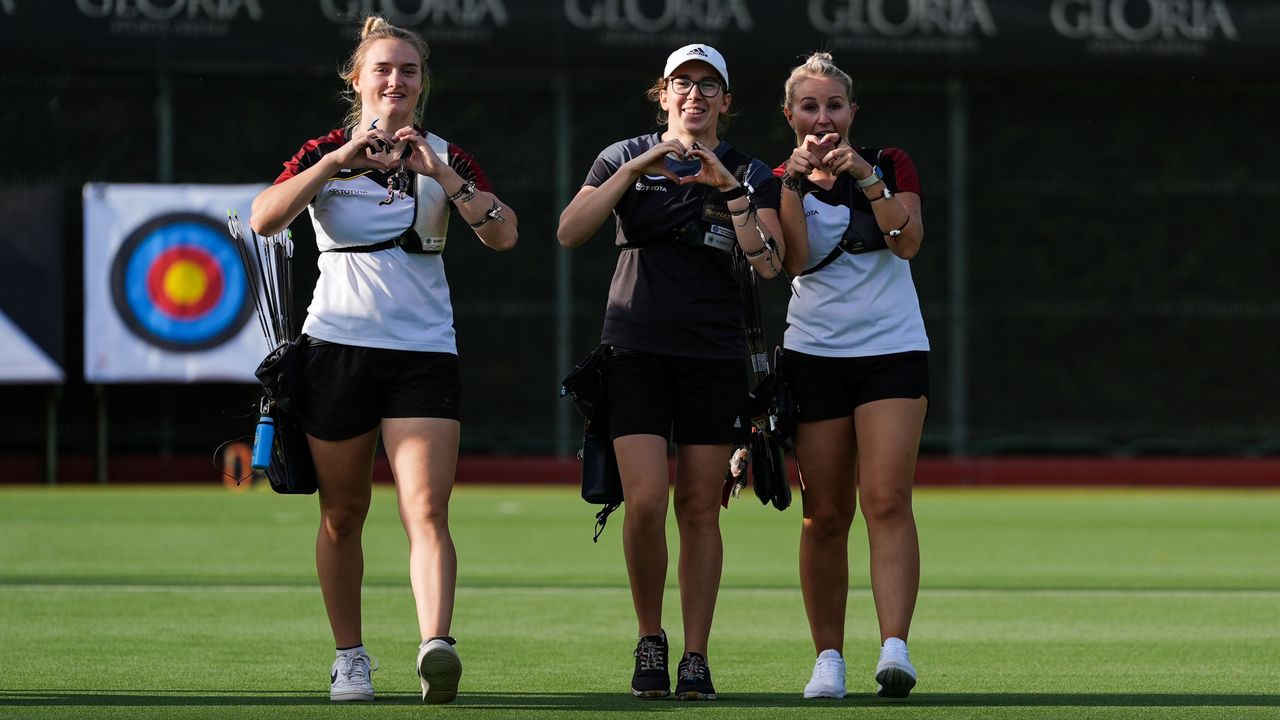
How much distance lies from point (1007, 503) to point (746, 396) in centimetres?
1215

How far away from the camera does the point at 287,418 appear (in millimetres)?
6332

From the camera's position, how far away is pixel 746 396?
655cm

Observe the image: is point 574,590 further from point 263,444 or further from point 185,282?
point 185,282

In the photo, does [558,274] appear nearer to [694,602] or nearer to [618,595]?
[618,595]

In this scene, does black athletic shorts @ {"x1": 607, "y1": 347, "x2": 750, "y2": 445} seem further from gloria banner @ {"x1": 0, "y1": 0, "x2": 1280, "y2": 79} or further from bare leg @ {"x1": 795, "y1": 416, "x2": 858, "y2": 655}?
gloria banner @ {"x1": 0, "y1": 0, "x2": 1280, "y2": 79}

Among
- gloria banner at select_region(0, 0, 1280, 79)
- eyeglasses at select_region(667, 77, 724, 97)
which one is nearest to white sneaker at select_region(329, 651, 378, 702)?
eyeglasses at select_region(667, 77, 724, 97)

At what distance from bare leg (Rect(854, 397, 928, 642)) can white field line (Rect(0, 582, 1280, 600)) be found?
11.5ft

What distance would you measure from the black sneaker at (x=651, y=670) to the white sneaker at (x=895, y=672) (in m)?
0.65

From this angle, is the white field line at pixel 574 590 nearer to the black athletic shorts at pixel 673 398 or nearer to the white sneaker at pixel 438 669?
the black athletic shorts at pixel 673 398

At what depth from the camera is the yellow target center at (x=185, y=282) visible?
20609 millimetres

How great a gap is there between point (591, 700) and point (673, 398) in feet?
3.17

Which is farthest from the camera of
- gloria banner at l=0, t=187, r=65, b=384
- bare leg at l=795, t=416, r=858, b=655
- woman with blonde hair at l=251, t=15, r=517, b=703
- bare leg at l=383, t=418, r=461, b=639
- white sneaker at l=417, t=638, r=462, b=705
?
gloria banner at l=0, t=187, r=65, b=384

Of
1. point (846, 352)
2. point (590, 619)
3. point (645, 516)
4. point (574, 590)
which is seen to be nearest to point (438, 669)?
point (645, 516)

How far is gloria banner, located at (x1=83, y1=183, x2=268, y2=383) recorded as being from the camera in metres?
20.4
